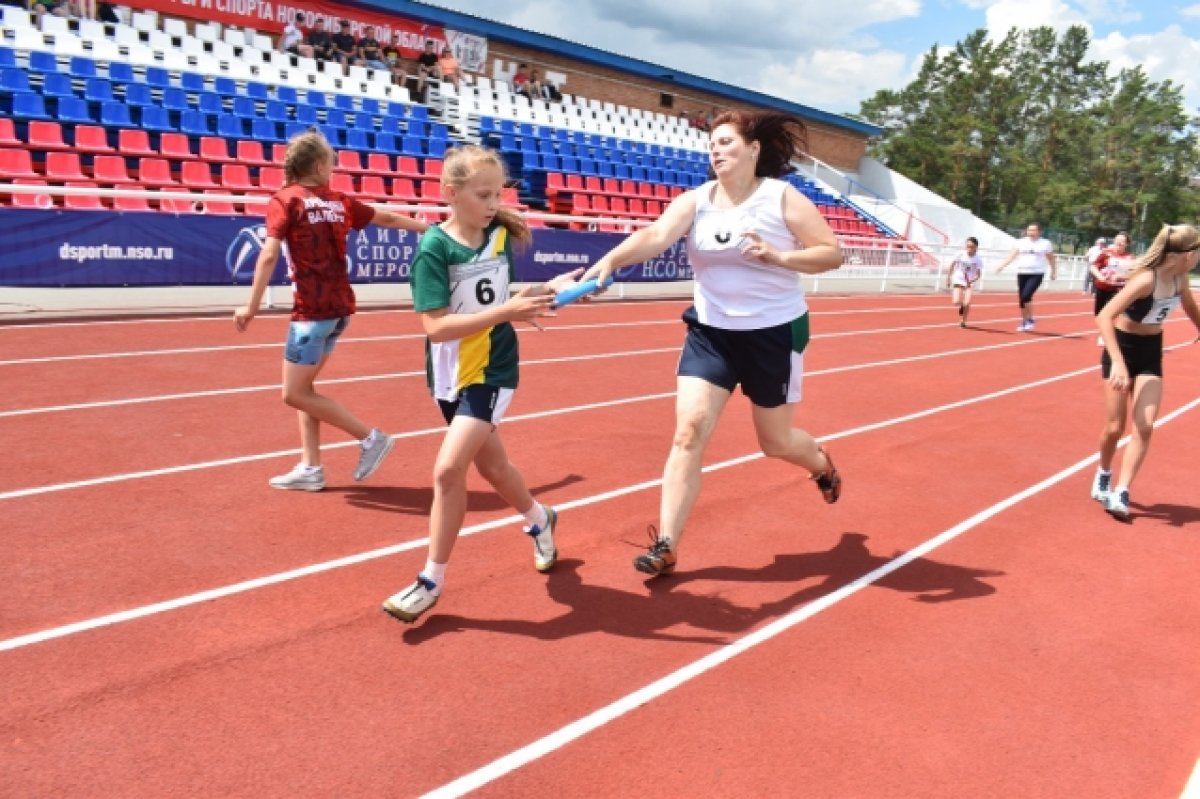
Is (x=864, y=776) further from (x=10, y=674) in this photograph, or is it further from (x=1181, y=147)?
(x=1181, y=147)

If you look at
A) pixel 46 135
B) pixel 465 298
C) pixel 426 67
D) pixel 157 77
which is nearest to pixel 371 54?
pixel 426 67

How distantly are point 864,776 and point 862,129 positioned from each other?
50726 mm

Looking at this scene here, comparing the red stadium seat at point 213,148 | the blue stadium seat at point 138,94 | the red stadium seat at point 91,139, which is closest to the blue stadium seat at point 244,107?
the blue stadium seat at point 138,94

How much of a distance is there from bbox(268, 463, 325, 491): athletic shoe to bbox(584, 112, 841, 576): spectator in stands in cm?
227

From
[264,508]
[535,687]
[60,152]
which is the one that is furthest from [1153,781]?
[60,152]

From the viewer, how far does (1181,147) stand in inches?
2879

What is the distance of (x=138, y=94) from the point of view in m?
18.7

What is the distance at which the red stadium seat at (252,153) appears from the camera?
59.9 feet

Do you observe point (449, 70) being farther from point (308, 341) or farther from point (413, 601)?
point (413, 601)

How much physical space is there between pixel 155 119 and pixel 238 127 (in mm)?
1681

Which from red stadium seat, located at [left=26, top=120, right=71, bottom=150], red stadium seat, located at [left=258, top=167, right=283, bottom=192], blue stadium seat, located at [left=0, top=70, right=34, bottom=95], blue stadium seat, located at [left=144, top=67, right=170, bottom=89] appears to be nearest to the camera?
red stadium seat, located at [left=26, top=120, right=71, bottom=150]

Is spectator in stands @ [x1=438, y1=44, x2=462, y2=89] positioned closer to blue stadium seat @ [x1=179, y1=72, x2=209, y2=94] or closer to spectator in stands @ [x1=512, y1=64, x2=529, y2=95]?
spectator in stands @ [x1=512, y1=64, x2=529, y2=95]

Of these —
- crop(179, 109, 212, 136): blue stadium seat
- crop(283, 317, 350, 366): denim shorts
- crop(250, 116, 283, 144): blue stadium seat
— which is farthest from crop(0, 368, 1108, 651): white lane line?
crop(250, 116, 283, 144): blue stadium seat

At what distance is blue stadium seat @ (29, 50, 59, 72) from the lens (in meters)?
18.3
